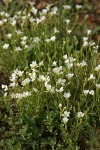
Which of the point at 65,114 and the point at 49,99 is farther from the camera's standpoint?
the point at 49,99

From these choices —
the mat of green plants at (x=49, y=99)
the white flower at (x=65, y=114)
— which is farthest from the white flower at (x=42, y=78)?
the white flower at (x=65, y=114)

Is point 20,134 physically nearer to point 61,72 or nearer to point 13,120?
point 13,120

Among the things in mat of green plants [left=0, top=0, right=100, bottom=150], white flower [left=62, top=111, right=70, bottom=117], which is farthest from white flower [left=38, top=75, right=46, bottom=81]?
white flower [left=62, top=111, right=70, bottom=117]

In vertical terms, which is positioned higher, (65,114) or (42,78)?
(42,78)

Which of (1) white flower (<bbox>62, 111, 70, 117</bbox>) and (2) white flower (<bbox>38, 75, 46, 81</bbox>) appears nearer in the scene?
(1) white flower (<bbox>62, 111, 70, 117</bbox>)

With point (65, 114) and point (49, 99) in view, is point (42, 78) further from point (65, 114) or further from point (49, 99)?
point (65, 114)

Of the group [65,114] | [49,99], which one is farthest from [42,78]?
[65,114]

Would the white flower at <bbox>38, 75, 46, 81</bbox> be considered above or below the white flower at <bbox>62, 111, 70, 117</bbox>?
above

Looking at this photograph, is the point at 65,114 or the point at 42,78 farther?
the point at 42,78

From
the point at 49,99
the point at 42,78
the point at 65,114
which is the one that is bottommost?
the point at 65,114

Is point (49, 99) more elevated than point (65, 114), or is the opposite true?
point (49, 99)

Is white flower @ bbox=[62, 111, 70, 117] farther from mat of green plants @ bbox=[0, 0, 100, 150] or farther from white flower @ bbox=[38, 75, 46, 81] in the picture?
white flower @ bbox=[38, 75, 46, 81]

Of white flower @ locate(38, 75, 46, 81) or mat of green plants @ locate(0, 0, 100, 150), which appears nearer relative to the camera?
mat of green plants @ locate(0, 0, 100, 150)
